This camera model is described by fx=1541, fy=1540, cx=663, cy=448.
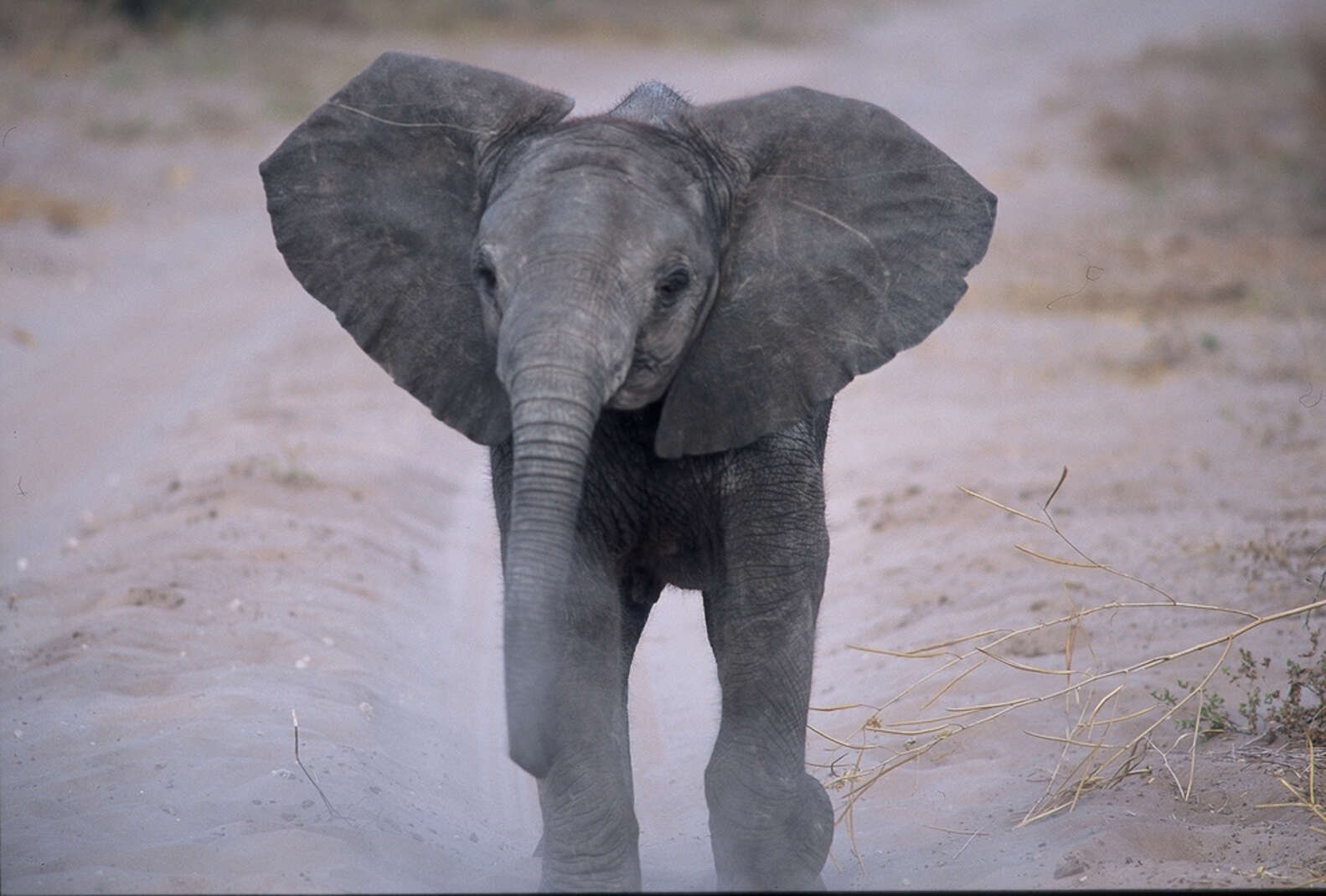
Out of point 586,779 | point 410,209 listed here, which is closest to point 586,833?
point 586,779

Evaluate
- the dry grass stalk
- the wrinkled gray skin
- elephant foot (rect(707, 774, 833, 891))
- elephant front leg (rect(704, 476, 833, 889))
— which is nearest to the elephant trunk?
the wrinkled gray skin

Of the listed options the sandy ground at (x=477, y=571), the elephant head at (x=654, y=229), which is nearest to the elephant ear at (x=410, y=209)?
the elephant head at (x=654, y=229)

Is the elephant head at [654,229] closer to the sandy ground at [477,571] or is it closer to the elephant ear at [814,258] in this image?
the elephant ear at [814,258]

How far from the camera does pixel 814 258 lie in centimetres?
439

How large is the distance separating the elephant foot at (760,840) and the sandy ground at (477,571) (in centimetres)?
44

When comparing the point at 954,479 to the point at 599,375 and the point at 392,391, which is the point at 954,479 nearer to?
the point at 392,391

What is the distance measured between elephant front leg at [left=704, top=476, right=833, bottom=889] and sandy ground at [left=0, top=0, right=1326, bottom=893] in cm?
50

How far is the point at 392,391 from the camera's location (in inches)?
462

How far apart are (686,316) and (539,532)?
31.4 inches

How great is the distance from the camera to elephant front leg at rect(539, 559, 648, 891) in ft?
14.7

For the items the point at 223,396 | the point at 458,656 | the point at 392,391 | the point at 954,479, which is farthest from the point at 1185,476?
the point at 223,396

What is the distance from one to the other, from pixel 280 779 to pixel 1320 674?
146 inches

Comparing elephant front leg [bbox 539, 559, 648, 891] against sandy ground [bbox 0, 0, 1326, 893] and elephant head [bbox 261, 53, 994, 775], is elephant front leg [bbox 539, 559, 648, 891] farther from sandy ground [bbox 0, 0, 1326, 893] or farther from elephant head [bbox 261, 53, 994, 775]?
elephant head [bbox 261, 53, 994, 775]

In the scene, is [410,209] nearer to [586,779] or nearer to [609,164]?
[609,164]
